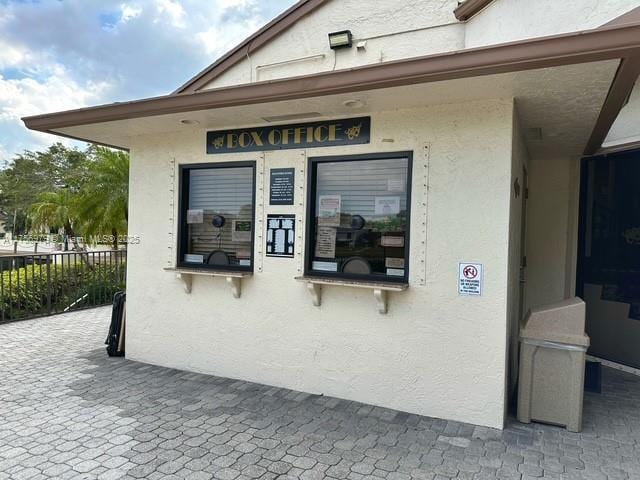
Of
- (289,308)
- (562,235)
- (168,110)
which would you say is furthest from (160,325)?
(562,235)

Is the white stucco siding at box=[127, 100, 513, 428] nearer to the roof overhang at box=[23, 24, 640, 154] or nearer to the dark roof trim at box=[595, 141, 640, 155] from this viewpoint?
the roof overhang at box=[23, 24, 640, 154]

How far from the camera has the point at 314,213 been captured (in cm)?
408

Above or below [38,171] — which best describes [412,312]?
below

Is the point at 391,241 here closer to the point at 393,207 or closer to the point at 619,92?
the point at 393,207

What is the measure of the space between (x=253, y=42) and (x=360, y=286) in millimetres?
5399

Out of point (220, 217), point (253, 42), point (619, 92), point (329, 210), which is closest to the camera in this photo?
point (619, 92)

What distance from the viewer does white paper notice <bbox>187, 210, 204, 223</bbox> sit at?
473 cm

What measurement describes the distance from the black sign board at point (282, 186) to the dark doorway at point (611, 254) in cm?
410

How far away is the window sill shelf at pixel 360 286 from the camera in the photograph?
3549mm

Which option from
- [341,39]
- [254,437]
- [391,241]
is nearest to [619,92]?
[391,241]

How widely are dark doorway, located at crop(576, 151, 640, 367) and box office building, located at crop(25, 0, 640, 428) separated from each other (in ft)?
0.08

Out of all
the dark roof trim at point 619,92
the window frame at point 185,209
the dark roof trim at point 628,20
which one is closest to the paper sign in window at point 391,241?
the window frame at point 185,209

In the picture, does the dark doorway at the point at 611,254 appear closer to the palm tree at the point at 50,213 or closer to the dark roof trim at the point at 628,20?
the dark roof trim at the point at 628,20

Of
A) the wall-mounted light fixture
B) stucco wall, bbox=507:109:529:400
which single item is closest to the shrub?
the wall-mounted light fixture
